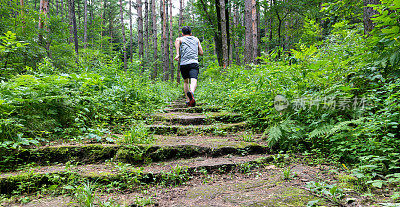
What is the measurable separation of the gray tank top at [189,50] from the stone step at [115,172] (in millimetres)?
3578

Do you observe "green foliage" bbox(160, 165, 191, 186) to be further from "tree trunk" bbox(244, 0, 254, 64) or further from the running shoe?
"tree trunk" bbox(244, 0, 254, 64)

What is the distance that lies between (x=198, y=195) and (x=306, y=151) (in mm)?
1641

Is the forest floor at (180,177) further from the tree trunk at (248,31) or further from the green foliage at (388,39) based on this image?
the tree trunk at (248,31)

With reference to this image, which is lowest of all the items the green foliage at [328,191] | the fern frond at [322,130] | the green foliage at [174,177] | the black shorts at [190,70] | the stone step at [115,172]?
the green foliage at [174,177]

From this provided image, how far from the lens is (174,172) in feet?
7.90

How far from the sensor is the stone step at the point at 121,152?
99.0 inches

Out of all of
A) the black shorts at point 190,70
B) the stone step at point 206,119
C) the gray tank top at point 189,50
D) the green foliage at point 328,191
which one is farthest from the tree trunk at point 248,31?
the green foliage at point 328,191

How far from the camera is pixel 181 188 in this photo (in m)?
2.22

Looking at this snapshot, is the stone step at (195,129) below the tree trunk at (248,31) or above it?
below

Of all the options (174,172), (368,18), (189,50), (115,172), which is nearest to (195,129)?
(174,172)

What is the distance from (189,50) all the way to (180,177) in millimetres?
4183

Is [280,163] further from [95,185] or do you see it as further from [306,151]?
[95,185]

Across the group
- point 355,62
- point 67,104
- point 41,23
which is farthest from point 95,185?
point 41,23

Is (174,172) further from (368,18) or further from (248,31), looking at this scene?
(248,31)
